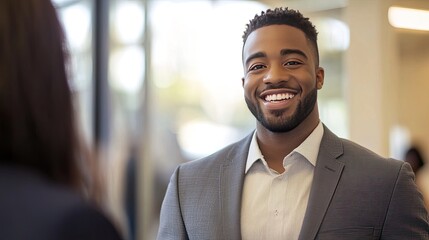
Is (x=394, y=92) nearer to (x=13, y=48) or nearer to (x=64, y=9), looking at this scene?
(x=64, y=9)

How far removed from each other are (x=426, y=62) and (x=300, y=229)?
530cm

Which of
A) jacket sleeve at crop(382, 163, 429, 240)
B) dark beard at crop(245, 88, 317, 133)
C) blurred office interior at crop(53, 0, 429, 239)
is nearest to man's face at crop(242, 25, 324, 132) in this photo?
dark beard at crop(245, 88, 317, 133)

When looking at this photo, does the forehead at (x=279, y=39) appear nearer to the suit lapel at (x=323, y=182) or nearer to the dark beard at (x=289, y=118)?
the dark beard at (x=289, y=118)

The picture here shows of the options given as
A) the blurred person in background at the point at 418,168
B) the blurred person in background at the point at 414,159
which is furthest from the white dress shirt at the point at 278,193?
the blurred person in background at the point at 414,159

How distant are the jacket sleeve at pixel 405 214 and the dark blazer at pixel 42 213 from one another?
1.02 meters

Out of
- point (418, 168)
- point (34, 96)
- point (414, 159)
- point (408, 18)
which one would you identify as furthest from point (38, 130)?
point (414, 159)

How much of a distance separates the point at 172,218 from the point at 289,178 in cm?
36

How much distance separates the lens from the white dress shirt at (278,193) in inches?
73.5

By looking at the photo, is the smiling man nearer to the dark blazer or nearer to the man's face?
the man's face

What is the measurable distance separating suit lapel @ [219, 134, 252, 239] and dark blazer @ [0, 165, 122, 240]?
927mm

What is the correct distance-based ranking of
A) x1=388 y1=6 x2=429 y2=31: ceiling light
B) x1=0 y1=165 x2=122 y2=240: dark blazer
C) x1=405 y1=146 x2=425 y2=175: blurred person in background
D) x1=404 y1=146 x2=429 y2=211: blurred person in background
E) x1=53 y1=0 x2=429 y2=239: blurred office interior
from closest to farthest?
x1=0 y1=165 x2=122 y2=240: dark blazer, x1=388 y1=6 x2=429 y2=31: ceiling light, x1=404 y1=146 x2=429 y2=211: blurred person in background, x1=405 y1=146 x2=425 y2=175: blurred person in background, x1=53 y1=0 x2=429 y2=239: blurred office interior

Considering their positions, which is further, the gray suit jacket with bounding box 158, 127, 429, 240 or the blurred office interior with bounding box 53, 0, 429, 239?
the blurred office interior with bounding box 53, 0, 429, 239

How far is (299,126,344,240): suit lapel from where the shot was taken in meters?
1.81

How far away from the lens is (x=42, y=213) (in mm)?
933
